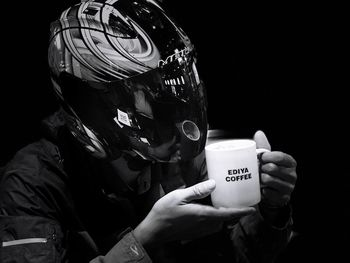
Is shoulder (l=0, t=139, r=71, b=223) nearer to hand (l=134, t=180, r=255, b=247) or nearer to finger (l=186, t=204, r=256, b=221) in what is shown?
hand (l=134, t=180, r=255, b=247)

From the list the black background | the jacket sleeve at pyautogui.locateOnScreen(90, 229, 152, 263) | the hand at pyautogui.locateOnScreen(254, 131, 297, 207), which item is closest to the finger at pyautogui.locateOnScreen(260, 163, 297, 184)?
the hand at pyautogui.locateOnScreen(254, 131, 297, 207)

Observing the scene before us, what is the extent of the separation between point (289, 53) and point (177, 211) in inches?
42.9

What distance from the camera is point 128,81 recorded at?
122 centimetres

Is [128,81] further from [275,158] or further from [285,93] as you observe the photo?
[285,93]

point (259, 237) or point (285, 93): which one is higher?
point (285, 93)

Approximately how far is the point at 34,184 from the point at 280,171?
642 millimetres

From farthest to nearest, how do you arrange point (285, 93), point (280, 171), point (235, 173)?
point (285, 93) < point (280, 171) < point (235, 173)

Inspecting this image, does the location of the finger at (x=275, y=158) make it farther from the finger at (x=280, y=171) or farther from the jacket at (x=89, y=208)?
the jacket at (x=89, y=208)

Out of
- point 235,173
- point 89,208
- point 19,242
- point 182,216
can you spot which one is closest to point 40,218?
point 19,242

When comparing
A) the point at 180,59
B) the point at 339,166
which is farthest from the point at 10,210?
the point at 339,166

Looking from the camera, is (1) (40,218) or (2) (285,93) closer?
(1) (40,218)

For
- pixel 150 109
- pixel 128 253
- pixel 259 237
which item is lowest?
pixel 259 237

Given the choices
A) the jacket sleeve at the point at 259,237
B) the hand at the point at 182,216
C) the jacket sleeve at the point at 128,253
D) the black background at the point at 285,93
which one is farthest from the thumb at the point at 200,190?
the black background at the point at 285,93

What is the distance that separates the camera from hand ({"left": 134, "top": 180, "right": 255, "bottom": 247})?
3.60 feet
